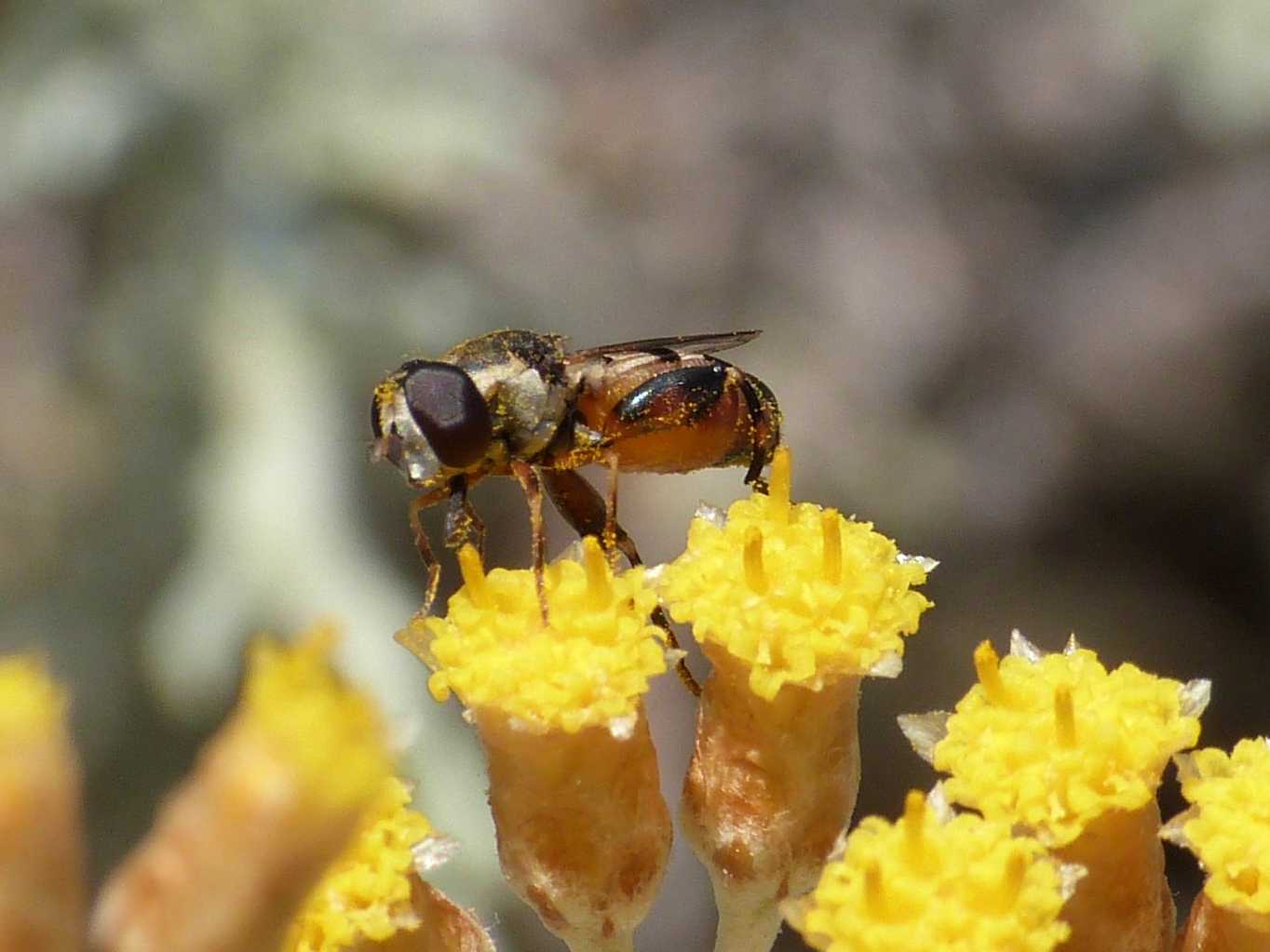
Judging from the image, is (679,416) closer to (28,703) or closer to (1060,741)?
(1060,741)

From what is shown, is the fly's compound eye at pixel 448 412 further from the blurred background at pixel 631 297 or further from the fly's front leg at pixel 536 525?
the blurred background at pixel 631 297

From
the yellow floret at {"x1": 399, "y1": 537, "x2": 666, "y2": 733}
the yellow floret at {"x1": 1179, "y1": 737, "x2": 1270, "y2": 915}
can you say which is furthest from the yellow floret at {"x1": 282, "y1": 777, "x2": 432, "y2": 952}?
the yellow floret at {"x1": 1179, "y1": 737, "x2": 1270, "y2": 915}

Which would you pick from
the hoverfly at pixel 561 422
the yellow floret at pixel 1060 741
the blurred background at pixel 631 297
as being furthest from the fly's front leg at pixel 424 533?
the blurred background at pixel 631 297

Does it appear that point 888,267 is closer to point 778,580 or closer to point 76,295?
point 76,295

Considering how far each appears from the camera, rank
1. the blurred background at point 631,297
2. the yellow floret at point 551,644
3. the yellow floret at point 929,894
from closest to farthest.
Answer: the yellow floret at point 929,894
the yellow floret at point 551,644
the blurred background at point 631,297

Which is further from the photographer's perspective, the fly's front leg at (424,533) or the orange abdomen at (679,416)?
the orange abdomen at (679,416)

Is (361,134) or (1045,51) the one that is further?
(1045,51)

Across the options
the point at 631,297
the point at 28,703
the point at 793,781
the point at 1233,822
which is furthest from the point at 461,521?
the point at 631,297

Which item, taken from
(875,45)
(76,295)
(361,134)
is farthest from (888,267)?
(76,295)
